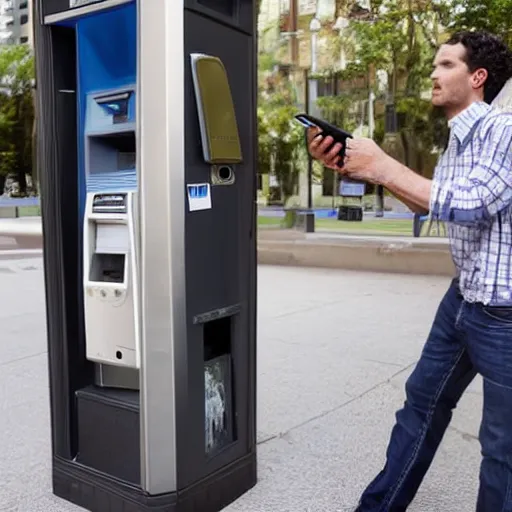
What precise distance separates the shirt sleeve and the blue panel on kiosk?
115cm

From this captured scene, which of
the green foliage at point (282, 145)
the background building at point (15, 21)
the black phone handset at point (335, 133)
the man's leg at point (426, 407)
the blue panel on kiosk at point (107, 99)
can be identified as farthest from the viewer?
the background building at point (15, 21)

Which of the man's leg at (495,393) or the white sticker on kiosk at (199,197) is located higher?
the white sticker on kiosk at (199,197)

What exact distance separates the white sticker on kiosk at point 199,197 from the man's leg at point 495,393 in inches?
38.9

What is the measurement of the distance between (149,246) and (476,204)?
109 cm

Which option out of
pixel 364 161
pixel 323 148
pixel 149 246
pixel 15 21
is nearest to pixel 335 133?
pixel 323 148

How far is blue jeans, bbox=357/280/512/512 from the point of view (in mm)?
2021

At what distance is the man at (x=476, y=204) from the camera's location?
1909 millimetres

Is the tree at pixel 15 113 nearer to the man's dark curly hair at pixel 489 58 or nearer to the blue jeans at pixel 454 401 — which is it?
the blue jeans at pixel 454 401

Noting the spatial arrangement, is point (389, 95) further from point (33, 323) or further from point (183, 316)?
point (183, 316)

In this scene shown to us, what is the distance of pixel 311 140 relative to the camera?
7.29 feet

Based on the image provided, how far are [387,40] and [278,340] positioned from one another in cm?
837

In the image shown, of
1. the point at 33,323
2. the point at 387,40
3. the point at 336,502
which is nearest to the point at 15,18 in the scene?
the point at 387,40

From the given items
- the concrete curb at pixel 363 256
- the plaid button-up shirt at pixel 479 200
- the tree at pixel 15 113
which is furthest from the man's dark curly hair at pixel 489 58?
the tree at pixel 15 113

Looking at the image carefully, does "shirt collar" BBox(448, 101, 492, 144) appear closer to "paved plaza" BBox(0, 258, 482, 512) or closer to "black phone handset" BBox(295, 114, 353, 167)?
"black phone handset" BBox(295, 114, 353, 167)
